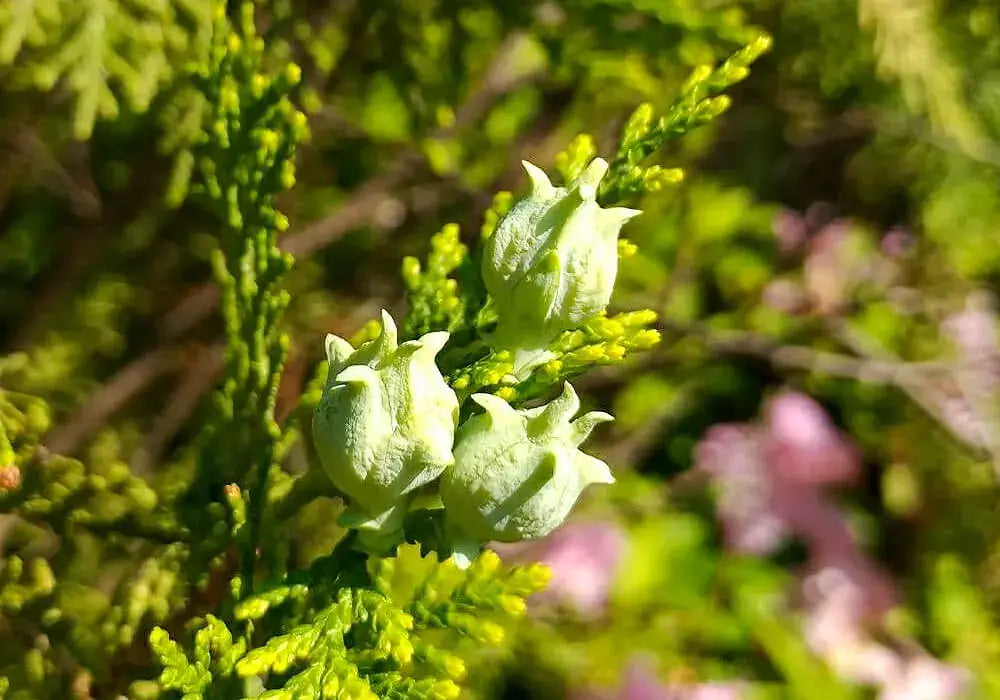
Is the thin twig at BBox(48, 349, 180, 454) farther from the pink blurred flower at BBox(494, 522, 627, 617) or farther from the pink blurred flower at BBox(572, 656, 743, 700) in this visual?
the pink blurred flower at BBox(572, 656, 743, 700)

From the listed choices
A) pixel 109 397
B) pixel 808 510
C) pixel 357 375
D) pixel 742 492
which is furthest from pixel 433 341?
pixel 808 510

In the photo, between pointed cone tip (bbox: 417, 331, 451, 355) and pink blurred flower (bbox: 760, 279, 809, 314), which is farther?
pink blurred flower (bbox: 760, 279, 809, 314)

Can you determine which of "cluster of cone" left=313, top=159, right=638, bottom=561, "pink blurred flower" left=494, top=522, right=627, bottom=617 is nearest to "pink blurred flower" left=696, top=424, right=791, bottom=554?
"pink blurred flower" left=494, top=522, right=627, bottom=617

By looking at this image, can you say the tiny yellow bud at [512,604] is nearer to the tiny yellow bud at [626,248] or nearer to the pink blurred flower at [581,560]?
the tiny yellow bud at [626,248]

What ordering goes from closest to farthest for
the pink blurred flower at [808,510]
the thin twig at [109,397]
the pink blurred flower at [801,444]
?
the thin twig at [109,397], the pink blurred flower at [808,510], the pink blurred flower at [801,444]

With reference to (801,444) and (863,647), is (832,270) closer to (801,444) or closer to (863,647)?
(801,444)

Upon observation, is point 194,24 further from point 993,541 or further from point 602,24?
point 993,541

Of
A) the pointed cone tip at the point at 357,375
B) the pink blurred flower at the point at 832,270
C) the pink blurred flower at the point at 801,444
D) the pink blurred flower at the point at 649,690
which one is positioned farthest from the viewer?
the pink blurred flower at the point at 832,270

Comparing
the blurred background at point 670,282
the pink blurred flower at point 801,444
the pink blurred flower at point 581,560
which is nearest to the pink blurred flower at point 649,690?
the blurred background at point 670,282
